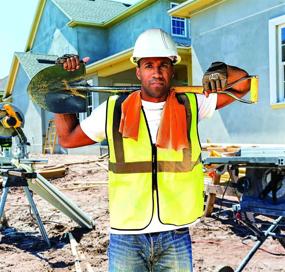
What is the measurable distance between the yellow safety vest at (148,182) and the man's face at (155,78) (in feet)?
0.42

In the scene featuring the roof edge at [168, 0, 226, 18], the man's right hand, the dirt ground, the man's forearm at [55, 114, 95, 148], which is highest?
the roof edge at [168, 0, 226, 18]

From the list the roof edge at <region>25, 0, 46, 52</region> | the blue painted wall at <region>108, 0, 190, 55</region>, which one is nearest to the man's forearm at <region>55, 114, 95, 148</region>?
the blue painted wall at <region>108, 0, 190, 55</region>

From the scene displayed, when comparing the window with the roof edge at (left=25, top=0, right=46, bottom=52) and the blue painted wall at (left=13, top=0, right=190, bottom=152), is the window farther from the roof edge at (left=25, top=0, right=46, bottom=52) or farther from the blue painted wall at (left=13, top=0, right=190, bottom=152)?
the roof edge at (left=25, top=0, right=46, bottom=52)

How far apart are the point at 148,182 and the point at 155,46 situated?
2.33 feet

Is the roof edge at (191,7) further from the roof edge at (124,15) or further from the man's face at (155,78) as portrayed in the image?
the man's face at (155,78)

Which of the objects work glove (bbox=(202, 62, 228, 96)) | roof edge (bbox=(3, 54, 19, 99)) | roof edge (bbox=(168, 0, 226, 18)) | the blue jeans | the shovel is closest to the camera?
the blue jeans

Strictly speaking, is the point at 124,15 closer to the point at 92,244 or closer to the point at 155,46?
the point at 92,244

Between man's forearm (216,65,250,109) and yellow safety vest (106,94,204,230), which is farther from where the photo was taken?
man's forearm (216,65,250,109)

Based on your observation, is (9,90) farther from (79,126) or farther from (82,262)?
(79,126)

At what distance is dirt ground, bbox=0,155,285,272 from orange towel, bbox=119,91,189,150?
2.49 metres

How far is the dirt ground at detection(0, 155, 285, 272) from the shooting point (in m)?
4.34

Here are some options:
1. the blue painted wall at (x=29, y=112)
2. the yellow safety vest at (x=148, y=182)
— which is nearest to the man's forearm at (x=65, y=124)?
the yellow safety vest at (x=148, y=182)

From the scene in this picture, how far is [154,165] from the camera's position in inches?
81.0

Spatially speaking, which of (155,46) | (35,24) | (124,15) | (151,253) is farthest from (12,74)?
(151,253)
